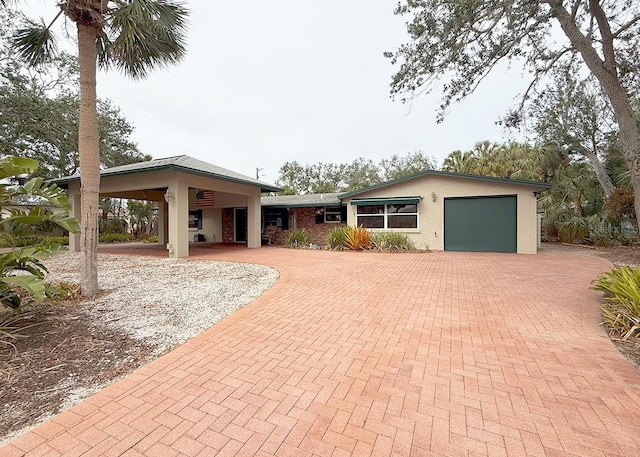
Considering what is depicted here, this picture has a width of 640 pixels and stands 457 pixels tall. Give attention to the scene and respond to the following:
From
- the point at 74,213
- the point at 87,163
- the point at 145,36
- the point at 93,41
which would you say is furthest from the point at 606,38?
the point at 74,213

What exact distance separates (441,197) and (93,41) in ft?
44.5

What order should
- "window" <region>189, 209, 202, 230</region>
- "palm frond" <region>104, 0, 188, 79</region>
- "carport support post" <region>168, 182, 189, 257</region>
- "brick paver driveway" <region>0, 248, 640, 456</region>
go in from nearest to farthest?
"brick paver driveway" <region>0, 248, 640, 456</region> → "palm frond" <region>104, 0, 188, 79</region> → "carport support post" <region>168, 182, 189, 257</region> → "window" <region>189, 209, 202, 230</region>

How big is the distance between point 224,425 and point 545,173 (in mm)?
23591

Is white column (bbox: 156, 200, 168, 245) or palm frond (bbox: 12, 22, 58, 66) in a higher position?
palm frond (bbox: 12, 22, 58, 66)

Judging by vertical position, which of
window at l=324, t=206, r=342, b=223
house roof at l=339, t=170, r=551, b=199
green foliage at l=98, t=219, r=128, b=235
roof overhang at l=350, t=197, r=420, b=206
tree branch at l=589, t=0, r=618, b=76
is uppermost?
tree branch at l=589, t=0, r=618, b=76

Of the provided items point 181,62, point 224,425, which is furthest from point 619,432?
point 181,62

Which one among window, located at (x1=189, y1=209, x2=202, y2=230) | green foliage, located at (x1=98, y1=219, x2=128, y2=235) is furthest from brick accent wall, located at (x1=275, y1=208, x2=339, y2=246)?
green foliage, located at (x1=98, y1=219, x2=128, y2=235)

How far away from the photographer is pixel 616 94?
24.6 feet

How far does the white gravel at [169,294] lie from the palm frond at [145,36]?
5129 mm

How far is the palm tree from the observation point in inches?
221

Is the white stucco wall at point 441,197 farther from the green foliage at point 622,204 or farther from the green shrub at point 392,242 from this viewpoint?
the green foliage at point 622,204

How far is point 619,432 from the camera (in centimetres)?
210

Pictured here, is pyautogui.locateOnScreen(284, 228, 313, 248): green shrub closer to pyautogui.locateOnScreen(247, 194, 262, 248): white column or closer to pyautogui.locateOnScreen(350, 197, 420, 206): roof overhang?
pyautogui.locateOnScreen(247, 194, 262, 248): white column

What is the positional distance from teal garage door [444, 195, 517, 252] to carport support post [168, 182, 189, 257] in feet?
38.9
